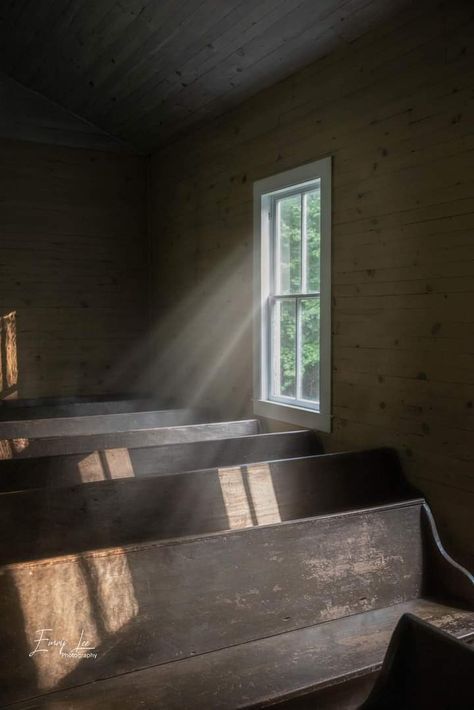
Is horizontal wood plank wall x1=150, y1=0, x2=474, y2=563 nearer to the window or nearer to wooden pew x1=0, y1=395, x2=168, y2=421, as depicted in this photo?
the window

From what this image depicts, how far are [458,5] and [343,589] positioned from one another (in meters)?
2.33

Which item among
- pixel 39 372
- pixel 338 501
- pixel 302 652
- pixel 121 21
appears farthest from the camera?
pixel 39 372

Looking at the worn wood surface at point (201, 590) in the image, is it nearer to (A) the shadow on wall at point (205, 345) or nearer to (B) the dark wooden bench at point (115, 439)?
(B) the dark wooden bench at point (115, 439)

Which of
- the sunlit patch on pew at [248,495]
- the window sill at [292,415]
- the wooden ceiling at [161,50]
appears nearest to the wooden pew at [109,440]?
the window sill at [292,415]

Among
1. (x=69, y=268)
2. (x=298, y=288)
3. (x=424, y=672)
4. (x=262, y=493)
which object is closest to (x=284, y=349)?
(x=298, y=288)

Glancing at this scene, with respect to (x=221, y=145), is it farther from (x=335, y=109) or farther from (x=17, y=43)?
(x=17, y=43)

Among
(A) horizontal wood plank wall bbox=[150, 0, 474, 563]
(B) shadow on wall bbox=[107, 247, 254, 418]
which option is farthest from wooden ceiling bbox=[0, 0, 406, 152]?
(B) shadow on wall bbox=[107, 247, 254, 418]

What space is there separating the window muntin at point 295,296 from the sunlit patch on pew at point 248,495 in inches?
35.8

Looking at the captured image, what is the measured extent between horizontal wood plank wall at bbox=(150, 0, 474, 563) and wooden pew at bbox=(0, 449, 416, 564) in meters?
0.25

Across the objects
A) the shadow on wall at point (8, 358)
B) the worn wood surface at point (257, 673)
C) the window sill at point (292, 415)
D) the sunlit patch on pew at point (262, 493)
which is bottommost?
the worn wood surface at point (257, 673)

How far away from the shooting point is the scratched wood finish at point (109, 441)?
10.8 feet

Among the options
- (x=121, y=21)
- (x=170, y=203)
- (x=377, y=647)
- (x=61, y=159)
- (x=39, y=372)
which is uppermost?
(x=121, y=21)

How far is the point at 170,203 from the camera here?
17.4ft

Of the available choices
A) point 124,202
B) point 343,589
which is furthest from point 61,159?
point 343,589
